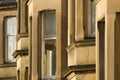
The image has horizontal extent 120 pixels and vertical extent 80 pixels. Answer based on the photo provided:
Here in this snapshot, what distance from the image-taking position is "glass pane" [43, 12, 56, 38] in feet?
125

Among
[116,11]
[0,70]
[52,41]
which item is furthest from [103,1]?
[0,70]

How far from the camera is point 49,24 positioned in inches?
1503

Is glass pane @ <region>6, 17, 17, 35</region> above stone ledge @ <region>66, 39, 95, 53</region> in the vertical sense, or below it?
above

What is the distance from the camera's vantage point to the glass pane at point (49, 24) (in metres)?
38.1

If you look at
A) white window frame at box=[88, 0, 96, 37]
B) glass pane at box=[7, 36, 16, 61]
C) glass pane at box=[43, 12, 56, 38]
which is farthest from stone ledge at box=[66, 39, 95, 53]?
glass pane at box=[7, 36, 16, 61]

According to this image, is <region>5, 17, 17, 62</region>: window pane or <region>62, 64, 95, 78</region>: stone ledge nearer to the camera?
<region>62, 64, 95, 78</region>: stone ledge

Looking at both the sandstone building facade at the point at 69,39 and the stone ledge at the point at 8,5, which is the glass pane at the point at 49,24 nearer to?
the sandstone building facade at the point at 69,39

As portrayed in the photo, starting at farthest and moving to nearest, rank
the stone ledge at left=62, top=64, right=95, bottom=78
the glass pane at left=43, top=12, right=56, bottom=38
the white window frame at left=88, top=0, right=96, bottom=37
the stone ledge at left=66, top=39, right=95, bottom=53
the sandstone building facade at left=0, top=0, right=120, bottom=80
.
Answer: the glass pane at left=43, top=12, right=56, bottom=38 → the white window frame at left=88, top=0, right=96, bottom=37 → the stone ledge at left=66, top=39, right=95, bottom=53 → the stone ledge at left=62, top=64, right=95, bottom=78 → the sandstone building facade at left=0, top=0, right=120, bottom=80

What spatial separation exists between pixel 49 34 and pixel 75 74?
605cm

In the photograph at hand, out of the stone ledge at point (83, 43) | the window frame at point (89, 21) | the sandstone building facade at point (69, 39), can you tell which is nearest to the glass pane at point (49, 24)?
the sandstone building facade at point (69, 39)

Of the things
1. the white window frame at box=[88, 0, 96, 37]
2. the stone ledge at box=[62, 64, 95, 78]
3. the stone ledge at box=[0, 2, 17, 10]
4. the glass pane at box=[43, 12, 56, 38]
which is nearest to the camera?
the stone ledge at box=[62, 64, 95, 78]

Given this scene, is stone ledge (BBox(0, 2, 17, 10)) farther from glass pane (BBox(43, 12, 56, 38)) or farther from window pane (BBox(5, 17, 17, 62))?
glass pane (BBox(43, 12, 56, 38))

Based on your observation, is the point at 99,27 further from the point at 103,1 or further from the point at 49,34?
the point at 49,34

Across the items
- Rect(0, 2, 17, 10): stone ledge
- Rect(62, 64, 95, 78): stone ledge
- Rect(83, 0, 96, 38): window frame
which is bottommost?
Rect(62, 64, 95, 78): stone ledge
